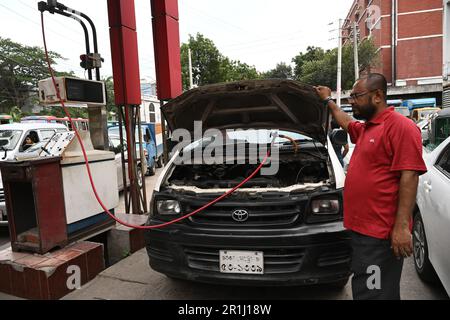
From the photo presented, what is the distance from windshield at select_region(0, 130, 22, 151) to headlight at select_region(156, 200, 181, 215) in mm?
5061

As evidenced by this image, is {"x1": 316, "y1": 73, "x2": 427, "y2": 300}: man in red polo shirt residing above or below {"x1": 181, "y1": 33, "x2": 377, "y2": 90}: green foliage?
below

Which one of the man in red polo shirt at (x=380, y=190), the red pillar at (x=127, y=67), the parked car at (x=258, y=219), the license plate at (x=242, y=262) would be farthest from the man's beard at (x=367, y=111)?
the red pillar at (x=127, y=67)

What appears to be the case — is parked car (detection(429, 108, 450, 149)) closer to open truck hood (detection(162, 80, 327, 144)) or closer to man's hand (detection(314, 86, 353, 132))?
open truck hood (detection(162, 80, 327, 144))

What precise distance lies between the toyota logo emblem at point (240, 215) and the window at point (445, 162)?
5.67ft

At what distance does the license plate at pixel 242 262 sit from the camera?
2381 millimetres

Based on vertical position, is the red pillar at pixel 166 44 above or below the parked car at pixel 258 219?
above

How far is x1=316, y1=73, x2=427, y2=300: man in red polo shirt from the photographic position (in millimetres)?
1790

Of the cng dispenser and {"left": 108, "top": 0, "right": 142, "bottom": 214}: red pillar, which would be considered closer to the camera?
the cng dispenser

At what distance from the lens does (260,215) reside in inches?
97.7

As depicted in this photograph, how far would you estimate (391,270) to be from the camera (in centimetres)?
196

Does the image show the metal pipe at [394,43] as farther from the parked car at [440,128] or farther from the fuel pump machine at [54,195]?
the fuel pump machine at [54,195]

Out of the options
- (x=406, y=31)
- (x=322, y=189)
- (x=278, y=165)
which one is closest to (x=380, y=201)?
(x=322, y=189)

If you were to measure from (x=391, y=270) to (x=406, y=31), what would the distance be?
40490 mm

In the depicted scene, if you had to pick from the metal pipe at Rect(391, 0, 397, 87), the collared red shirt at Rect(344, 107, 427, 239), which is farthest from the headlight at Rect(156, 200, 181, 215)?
the metal pipe at Rect(391, 0, 397, 87)
